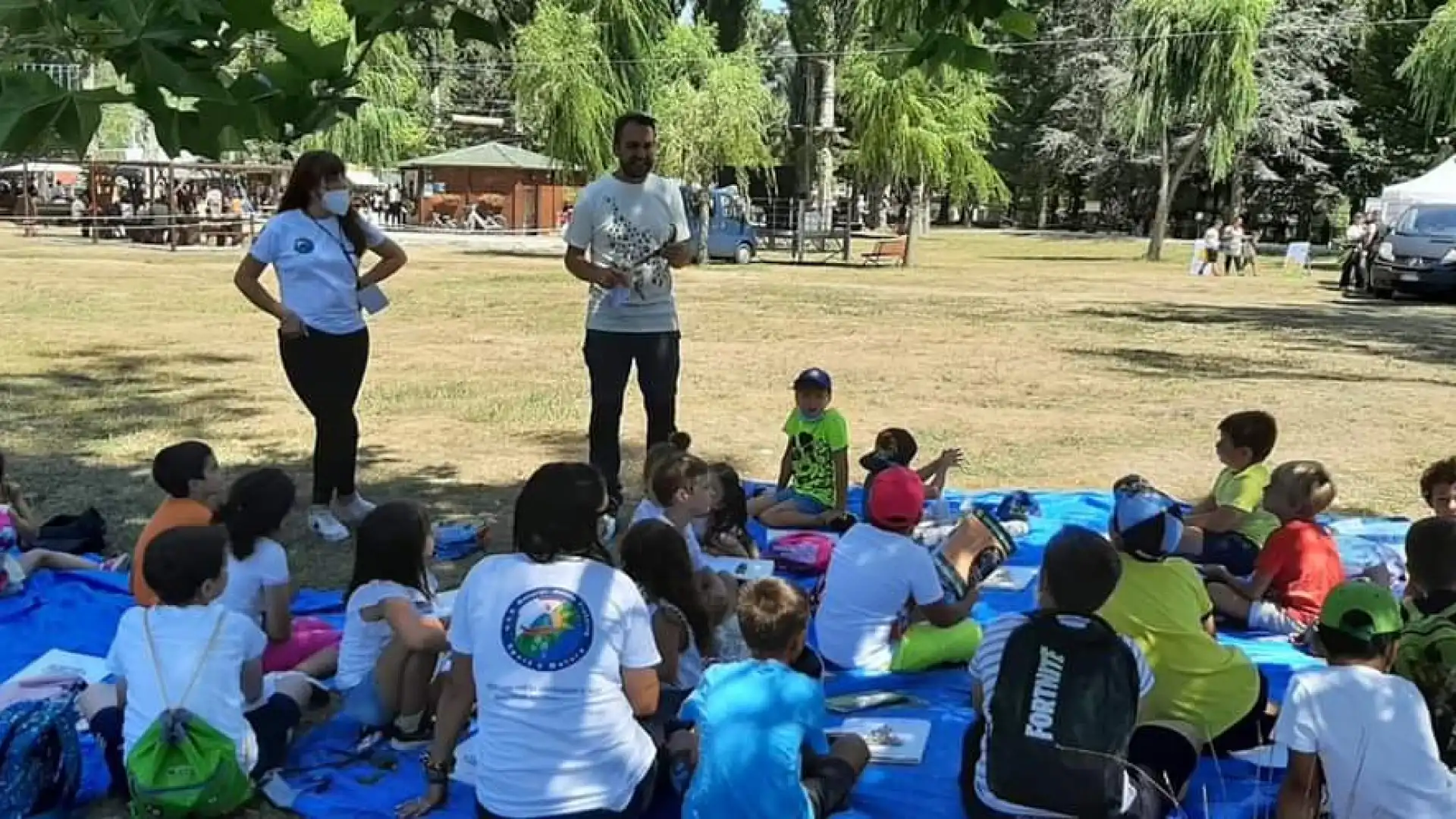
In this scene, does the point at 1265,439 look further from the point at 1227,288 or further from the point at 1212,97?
the point at 1212,97

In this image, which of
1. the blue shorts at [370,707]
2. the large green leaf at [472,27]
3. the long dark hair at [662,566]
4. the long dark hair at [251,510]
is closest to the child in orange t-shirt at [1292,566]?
the long dark hair at [662,566]

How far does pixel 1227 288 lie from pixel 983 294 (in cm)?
614

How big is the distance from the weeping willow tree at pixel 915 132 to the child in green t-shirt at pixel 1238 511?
2504cm

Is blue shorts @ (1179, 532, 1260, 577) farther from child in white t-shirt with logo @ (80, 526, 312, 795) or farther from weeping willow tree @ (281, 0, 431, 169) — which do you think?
weeping willow tree @ (281, 0, 431, 169)

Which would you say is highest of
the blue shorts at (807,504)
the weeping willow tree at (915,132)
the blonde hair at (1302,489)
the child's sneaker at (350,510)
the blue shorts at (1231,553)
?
the weeping willow tree at (915,132)

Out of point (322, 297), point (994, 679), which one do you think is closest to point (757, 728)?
point (994, 679)

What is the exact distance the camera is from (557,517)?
317cm

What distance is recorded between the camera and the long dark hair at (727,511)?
5594mm

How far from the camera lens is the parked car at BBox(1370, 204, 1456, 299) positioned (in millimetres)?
23078

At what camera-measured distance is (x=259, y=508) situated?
4.47 meters

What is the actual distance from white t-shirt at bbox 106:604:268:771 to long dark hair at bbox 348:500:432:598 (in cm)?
56

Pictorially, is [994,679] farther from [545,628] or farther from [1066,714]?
[545,628]

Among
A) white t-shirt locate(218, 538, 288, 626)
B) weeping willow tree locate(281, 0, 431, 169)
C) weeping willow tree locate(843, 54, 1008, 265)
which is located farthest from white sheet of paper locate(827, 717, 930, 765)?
weeping willow tree locate(281, 0, 431, 169)

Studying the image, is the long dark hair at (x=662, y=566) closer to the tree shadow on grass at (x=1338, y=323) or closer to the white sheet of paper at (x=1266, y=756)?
the white sheet of paper at (x=1266, y=756)
